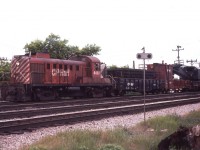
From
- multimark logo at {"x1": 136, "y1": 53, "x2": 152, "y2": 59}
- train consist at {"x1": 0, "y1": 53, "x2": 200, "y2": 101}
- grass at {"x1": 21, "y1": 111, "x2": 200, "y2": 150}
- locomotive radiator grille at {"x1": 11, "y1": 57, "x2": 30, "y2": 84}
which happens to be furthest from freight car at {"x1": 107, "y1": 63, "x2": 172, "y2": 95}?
grass at {"x1": 21, "y1": 111, "x2": 200, "y2": 150}

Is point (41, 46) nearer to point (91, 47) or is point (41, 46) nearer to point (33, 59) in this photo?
point (91, 47)

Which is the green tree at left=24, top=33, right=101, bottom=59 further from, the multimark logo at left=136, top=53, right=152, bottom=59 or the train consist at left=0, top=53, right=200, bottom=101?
the multimark logo at left=136, top=53, right=152, bottom=59

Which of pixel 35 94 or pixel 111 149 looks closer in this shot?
pixel 111 149

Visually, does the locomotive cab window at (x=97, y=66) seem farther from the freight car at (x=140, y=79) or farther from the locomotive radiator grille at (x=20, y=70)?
the locomotive radiator grille at (x=20, y=70)

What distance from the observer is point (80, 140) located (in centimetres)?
838

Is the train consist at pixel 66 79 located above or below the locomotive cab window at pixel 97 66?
below

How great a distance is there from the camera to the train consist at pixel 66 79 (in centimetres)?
2369

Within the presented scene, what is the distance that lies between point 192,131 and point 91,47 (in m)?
48.5

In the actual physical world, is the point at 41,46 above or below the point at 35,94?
above

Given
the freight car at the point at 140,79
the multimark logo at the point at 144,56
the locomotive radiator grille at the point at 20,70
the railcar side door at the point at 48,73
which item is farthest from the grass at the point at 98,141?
the freight car at the point at 140,79

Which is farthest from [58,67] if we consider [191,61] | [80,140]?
[191,61]

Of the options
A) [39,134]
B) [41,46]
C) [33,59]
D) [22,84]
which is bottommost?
[39,134]

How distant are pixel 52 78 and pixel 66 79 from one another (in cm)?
164

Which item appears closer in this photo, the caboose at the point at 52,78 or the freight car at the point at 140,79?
the caboose at the point at 52,78
